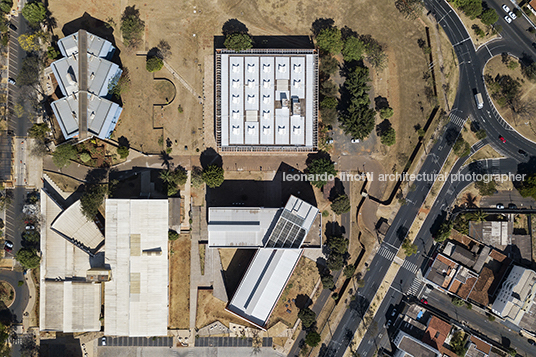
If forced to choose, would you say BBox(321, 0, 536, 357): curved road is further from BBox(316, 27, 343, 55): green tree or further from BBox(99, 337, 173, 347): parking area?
BBox(99, 337, 173, 347): parking area

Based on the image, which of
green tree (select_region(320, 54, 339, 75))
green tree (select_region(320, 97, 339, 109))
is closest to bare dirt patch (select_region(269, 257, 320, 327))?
green tree (select_region(320, 97, 339, 109))

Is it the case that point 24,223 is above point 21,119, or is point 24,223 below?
below

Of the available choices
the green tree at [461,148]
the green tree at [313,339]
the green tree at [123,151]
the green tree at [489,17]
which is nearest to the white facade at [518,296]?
the green tree at [461,148]

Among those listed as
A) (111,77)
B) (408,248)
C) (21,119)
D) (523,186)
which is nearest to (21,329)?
(21,119)

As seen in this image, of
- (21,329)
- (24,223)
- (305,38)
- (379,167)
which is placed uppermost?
(305,38)

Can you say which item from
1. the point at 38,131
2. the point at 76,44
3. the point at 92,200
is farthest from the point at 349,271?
the point at 76,44

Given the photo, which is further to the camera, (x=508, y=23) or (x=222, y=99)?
(x=508, y=23)

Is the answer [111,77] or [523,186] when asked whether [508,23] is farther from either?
[111,77]
